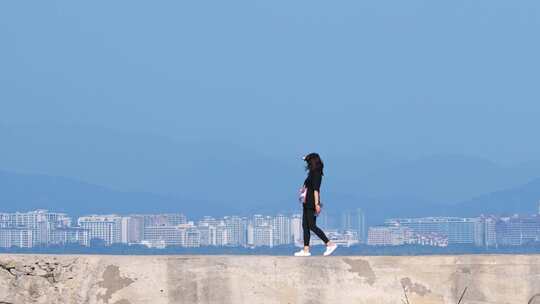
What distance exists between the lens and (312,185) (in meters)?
15.1

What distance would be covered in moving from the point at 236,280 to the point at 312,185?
72.9 inches

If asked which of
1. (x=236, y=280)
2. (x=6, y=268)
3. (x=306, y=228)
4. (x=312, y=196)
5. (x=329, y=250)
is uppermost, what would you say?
(x=312, y=196)

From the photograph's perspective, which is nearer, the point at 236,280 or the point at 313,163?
the point at 236,280

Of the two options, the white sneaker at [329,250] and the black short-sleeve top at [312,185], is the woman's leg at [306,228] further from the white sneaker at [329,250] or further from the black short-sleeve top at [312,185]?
the white sneaker at [329,250]

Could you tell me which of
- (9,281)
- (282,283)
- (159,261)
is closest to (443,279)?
(282,283)

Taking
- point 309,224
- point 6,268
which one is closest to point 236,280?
point 309,224

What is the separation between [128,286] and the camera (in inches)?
535

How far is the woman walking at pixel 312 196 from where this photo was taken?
49.3 feet

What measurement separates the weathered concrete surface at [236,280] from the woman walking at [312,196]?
1250mm

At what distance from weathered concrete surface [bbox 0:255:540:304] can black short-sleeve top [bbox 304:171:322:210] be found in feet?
4.80

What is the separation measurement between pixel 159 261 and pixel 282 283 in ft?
3.64

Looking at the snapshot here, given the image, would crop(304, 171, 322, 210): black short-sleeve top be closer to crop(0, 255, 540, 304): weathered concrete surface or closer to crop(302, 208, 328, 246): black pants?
crop(302, 208, 328, 246): black pants

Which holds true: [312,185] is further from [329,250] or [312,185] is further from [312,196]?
[329,250]

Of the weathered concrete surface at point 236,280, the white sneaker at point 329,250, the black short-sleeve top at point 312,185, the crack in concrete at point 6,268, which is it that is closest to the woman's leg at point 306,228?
the black short-sleeve top at point 312,185
